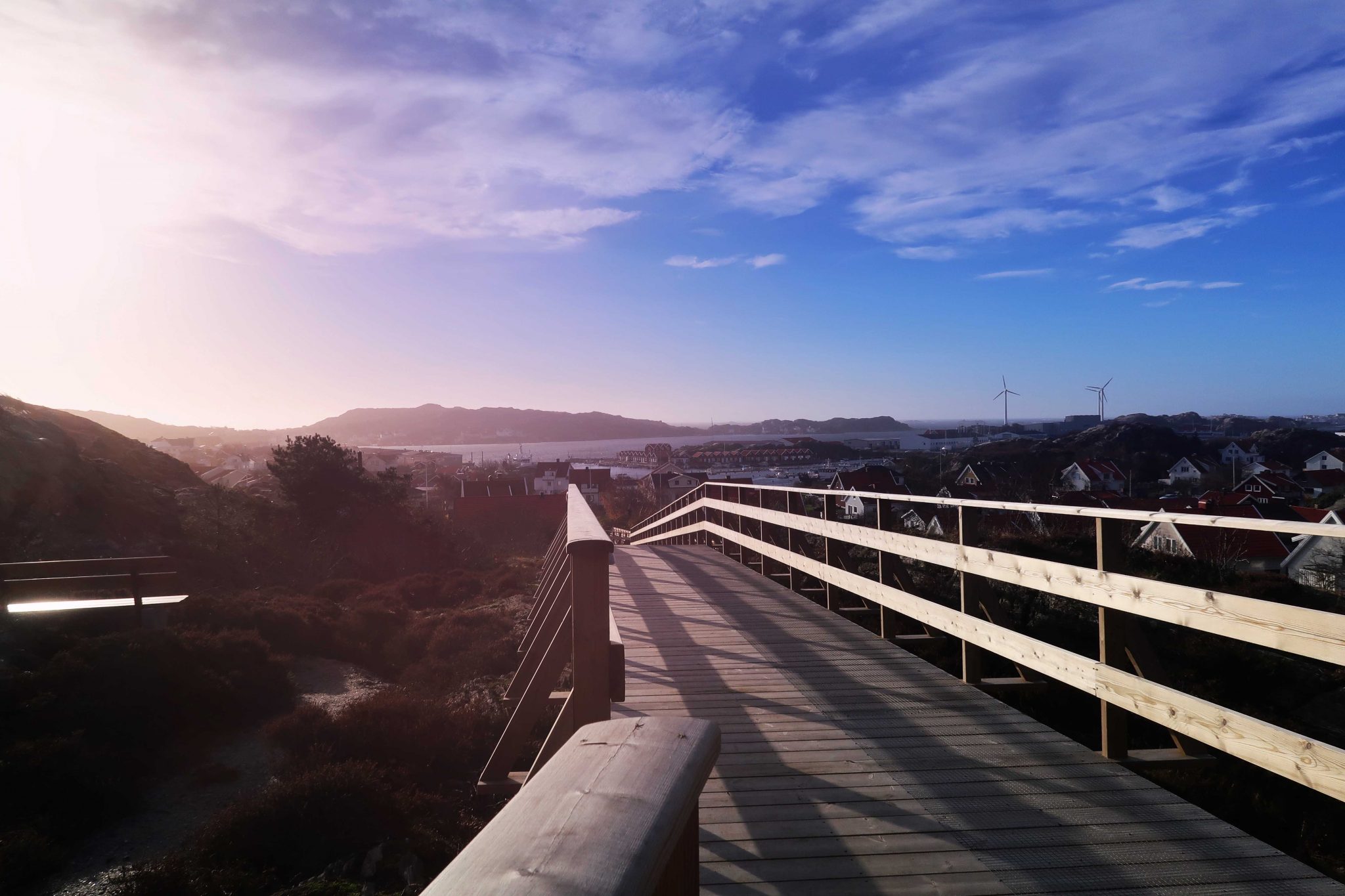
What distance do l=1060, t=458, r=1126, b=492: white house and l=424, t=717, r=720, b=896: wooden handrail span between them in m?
34.1

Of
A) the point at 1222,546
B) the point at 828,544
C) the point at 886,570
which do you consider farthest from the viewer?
the point at 1222,546

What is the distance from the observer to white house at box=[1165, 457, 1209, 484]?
114ft

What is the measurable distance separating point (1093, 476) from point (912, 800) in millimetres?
33669

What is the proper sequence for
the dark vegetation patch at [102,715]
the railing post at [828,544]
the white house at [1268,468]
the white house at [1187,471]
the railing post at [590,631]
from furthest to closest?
the white house at [1187,471] → the white house at [1268,468] → the railing post at [828,544] → the dark vegetation patch at [102,715] → the railing post at [590,631]

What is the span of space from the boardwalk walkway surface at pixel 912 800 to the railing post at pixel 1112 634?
0.11 m

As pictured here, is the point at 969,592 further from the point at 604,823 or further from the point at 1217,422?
the point at 1217,422

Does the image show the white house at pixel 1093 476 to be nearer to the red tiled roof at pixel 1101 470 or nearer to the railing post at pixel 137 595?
the red tiled roof at pixel 1101 470

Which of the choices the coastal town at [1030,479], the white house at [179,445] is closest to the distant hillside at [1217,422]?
the coastal town at [1030,479]

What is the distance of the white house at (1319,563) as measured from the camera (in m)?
13.1

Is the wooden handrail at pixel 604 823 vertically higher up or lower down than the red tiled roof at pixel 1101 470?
higher up

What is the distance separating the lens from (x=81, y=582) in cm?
1012

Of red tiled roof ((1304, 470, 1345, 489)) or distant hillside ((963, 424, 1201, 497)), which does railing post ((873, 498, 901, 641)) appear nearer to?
distant hillside ((963, 424, 1201, 497))

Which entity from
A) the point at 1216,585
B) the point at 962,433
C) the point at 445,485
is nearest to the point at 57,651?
the point at 1216,585

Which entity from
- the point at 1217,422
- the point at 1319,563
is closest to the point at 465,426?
the point at 1217,422
